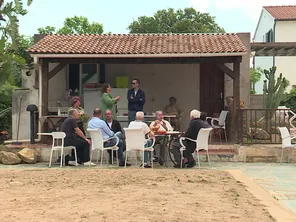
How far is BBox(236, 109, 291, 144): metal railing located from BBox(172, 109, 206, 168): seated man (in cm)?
216

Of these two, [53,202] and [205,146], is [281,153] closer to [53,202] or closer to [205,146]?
[205,146]

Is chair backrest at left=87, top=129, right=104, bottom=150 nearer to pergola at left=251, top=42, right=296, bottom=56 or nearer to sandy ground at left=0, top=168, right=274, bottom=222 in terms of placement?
sandy ground at left=0, top=168, right=274, bottom=222

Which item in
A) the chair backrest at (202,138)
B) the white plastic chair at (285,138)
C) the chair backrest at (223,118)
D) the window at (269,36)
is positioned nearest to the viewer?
the chair backrest at (202,138)

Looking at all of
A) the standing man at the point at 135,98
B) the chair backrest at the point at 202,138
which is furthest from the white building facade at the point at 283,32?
the chair backrest at the point at 202,138

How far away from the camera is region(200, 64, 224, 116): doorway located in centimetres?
1602

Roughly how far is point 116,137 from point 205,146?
6.37 ft

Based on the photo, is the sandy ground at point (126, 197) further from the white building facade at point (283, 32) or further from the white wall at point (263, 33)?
the white wall at point (263, 33)

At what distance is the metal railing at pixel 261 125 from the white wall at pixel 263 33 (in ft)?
63.9

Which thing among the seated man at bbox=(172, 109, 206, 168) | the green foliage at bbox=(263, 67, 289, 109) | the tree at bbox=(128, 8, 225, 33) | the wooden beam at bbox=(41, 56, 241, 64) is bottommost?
the seated man at bbox=(172, 109, 206, 168)

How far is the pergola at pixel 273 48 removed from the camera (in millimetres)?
16703

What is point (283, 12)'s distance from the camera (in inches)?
1260

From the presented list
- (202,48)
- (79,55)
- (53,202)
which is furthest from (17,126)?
(53,202)

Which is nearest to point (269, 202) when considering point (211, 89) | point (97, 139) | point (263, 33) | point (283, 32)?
point (97, 139)

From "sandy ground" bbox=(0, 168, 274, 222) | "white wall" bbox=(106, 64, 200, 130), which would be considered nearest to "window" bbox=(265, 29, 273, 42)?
"white wall" bbox=(106, 64, 200, 130)
